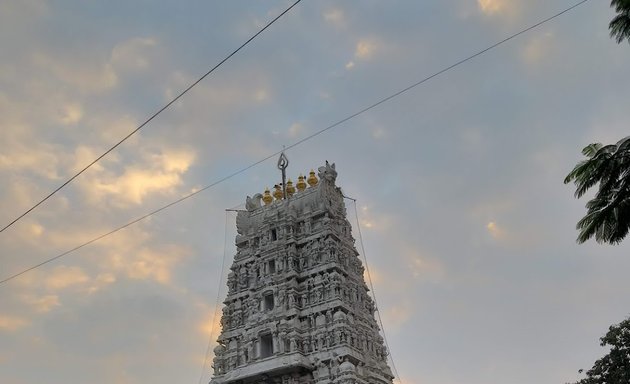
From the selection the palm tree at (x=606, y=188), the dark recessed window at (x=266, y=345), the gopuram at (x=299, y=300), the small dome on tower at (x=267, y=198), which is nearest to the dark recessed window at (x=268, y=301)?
the gopuram at (x=299, y=300)

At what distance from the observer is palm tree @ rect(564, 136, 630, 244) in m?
12.8

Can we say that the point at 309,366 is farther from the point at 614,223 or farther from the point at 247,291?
the point at 614,223

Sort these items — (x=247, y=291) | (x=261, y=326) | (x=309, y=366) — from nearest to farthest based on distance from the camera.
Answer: (x=309, y=366), (x=261, y=326), (x=247, y=291)

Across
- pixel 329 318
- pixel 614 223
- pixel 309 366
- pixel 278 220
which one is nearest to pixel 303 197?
pixel 278 220

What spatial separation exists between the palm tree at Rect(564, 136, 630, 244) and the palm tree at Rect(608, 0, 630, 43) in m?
2.15

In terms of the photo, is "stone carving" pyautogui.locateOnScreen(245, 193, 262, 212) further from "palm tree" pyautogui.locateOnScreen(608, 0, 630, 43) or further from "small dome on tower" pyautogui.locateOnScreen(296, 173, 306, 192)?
"palm tree" pyautogui.locateOnScreen(608, 0, 630, 43)

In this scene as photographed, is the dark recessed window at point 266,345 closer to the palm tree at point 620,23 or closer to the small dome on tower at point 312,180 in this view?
the small dome on tower at point 312,180

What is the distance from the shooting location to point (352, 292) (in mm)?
41531

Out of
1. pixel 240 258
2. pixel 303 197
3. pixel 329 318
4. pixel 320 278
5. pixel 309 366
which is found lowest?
pixel 309 366

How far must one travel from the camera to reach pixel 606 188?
43.0ft

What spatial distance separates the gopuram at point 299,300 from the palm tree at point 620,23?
26.4 metres

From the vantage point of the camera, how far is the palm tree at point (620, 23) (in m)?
12.7

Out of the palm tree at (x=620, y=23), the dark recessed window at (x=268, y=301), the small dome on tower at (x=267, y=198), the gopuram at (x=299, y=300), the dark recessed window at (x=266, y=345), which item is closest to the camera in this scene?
the palm tree at (x=620, y=23)

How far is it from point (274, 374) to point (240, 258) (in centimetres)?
950
